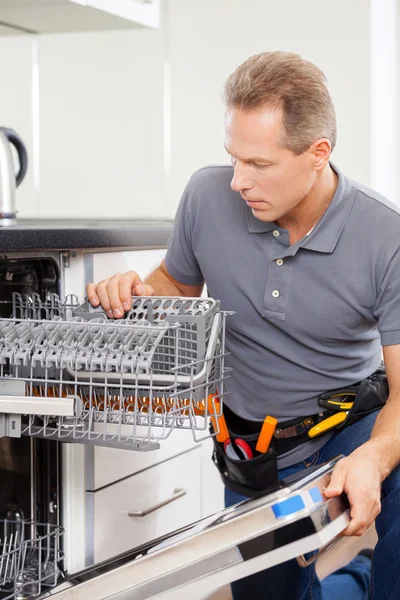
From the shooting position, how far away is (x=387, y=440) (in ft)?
3.97

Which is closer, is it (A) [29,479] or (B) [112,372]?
(B) [112,372]

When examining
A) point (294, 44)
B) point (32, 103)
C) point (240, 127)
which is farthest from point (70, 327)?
point (294, 44)

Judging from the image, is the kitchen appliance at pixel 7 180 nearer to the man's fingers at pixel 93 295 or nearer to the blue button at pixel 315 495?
the man's fingers at pixel 93 295

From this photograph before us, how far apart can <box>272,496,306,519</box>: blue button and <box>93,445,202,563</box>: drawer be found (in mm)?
688

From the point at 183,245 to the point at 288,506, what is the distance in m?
0.78

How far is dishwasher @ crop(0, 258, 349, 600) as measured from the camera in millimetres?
895

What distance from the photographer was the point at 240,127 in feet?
4.33

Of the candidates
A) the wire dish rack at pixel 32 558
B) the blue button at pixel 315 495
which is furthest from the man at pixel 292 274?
the wire dish rack at pixel 32 558

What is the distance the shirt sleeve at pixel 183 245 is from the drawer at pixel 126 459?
0.34 meters

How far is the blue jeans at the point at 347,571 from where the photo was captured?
4.13 feet

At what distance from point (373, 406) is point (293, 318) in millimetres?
211

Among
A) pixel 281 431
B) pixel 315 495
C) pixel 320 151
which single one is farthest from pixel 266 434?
pixel 315 495

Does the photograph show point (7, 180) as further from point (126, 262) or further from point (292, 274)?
point (292, 274)

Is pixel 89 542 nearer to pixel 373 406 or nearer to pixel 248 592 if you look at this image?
pixel 248 592
